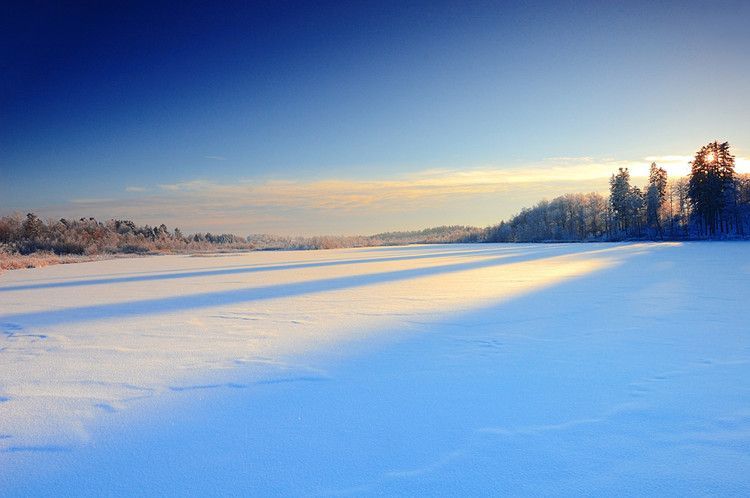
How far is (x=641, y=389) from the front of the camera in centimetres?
273

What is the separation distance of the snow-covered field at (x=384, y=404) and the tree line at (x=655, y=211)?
1986 inches

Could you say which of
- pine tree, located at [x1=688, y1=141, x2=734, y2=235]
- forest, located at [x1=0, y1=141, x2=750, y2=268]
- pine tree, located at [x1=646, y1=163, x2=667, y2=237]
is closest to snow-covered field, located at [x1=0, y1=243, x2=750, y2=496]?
forest, located at [x1=0, y1=141, x2=750, y2=268]

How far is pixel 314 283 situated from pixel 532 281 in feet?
15.6

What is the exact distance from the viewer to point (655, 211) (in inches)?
2053

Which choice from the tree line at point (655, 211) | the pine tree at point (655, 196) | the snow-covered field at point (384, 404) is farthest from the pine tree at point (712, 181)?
the snow-covered field at point (384, 404)

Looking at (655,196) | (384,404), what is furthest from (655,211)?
(384,404)

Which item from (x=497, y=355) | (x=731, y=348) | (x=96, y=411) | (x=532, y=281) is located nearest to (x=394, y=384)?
(x=497, y=355)

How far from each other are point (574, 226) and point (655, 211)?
1313 centimetres

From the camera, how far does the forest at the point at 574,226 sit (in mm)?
30562

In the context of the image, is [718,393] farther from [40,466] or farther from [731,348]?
[40,466]

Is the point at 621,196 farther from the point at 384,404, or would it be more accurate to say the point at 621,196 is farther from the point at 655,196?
the point at 384,404

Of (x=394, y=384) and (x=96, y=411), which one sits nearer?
(x=96, y=411)

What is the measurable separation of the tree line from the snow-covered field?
1986 inches

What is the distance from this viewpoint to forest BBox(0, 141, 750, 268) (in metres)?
30.6
